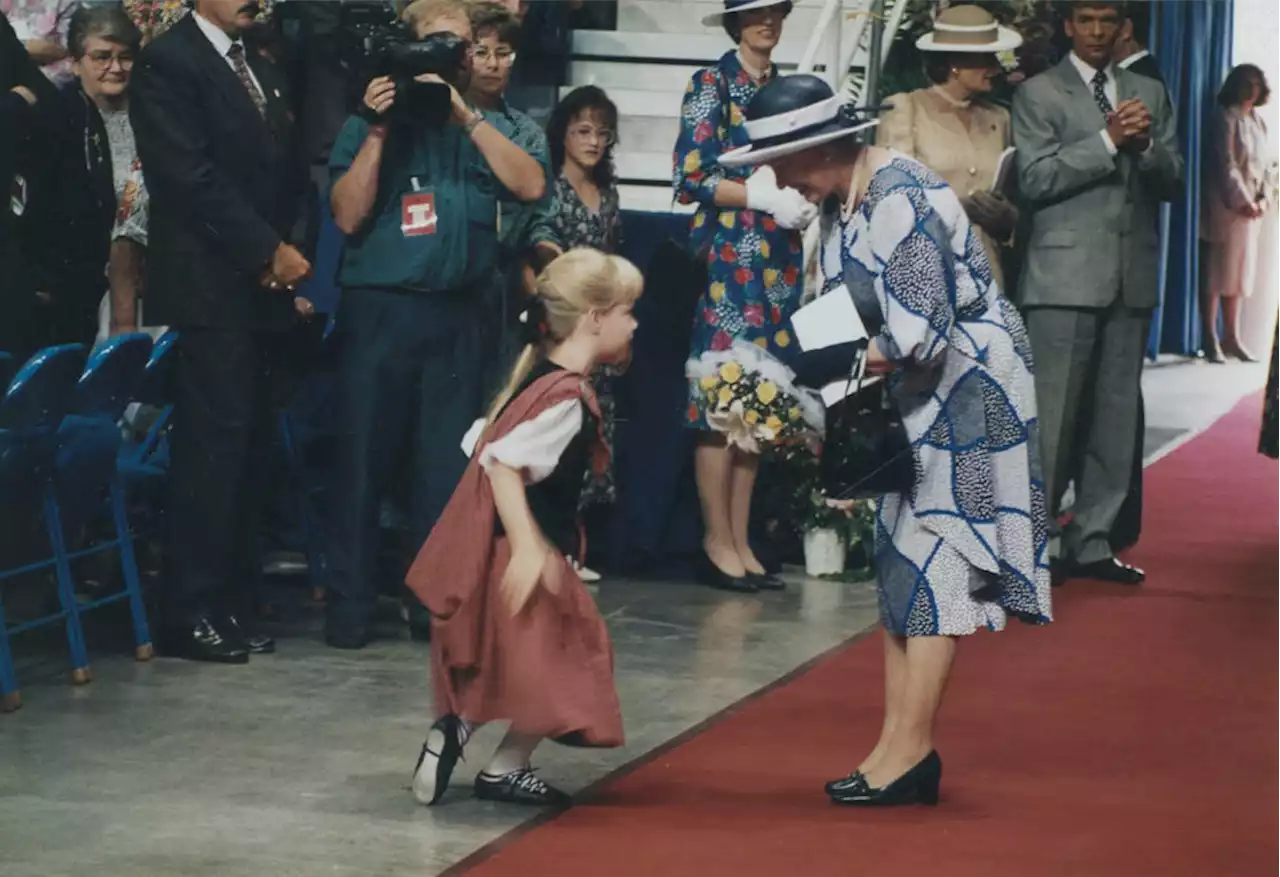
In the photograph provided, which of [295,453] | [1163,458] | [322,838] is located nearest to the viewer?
[322,838]

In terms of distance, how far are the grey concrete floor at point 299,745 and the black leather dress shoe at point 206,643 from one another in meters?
0.07

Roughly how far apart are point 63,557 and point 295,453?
50.0 inches

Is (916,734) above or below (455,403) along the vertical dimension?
below

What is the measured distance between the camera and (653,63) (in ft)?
33.0

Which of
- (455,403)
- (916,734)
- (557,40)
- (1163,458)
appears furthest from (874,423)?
(1163,458)

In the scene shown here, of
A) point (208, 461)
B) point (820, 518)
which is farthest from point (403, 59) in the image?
point (820, 518)

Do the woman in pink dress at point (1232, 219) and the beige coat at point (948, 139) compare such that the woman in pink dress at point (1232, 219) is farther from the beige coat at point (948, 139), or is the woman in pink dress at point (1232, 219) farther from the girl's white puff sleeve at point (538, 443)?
the girl's white puff sleeve at point (538, 443)

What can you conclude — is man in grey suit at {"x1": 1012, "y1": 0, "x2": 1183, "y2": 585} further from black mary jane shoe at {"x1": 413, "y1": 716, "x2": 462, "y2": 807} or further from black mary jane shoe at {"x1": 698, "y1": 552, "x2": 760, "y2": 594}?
black mary jane shoe at {"x1": 413, "y1": 716, "x2": 462, "y2": 807}

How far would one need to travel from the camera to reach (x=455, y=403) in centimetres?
656

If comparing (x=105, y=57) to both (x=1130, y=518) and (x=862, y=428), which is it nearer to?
(x=862, y=428)

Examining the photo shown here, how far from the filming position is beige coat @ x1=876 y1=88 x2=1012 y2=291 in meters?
7.50

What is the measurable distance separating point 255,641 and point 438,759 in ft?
5.86

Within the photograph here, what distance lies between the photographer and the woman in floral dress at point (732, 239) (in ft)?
24.2

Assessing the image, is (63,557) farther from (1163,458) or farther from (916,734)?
(1163,458)
